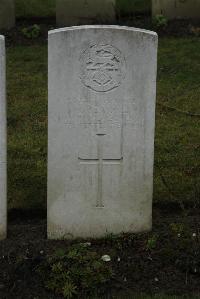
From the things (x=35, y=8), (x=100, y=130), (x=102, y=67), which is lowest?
(x=100, y=130)

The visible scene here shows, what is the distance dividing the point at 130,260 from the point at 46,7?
291 inches

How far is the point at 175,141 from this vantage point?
23.0 feet

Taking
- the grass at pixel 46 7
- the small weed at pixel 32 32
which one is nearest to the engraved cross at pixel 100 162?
the small weed at pixel 32 32

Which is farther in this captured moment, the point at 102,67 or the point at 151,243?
the point at 151,243

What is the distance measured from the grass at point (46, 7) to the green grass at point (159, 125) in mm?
1164

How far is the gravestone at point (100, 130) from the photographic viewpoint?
4871 mm

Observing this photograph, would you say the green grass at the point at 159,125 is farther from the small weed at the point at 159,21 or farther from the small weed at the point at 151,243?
the small weed at the point at 151,243

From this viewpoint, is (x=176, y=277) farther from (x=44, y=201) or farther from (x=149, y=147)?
(x=44, y=201)

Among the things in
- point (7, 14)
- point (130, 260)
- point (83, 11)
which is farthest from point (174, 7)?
point (130, 260)

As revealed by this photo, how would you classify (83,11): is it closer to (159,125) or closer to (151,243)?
(159,125)

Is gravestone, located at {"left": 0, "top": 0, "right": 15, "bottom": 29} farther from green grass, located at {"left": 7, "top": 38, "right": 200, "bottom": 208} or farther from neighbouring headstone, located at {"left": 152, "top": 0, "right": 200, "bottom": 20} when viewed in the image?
neighbouring headstone, located at {"left": 152, "top": 0, "right": 200, "bottom": 20}

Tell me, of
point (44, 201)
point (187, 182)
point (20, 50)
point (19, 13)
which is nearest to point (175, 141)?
point (187, 182)

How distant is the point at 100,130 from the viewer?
5023 mm

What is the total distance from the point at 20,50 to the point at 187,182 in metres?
4.71
